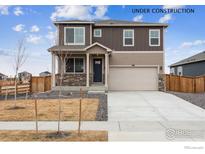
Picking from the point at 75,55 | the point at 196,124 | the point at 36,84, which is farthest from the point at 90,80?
the point at 196,124

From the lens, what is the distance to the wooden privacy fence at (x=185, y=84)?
79.4 ft

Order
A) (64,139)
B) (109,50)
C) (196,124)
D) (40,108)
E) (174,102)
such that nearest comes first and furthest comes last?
1. (64,139)
2. (196,124)
3. (40,108)
4. (174,102)
5. (109,50)

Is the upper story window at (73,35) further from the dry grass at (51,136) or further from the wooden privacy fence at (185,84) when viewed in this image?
the dry grass at (51,136)

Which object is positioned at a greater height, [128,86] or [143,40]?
[143,40]

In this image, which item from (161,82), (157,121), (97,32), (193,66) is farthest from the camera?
(193,66)

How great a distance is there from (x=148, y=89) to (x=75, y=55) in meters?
6.56

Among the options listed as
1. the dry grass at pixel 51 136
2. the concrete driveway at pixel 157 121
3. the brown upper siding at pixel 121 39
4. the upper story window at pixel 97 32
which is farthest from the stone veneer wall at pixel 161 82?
the dry grass at pixel 51 136

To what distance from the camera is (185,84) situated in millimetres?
24297

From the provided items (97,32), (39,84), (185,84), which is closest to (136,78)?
(185,84)

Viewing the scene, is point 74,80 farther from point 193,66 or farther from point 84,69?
point 193,66

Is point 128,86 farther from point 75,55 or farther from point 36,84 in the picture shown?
point 36,84

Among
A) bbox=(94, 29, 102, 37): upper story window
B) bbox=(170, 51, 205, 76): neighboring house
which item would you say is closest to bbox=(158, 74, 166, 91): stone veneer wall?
bbox=(170, 51, 205, 76): neighboring house

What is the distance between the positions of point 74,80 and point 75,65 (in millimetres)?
1267

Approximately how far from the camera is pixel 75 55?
78.6 feet
